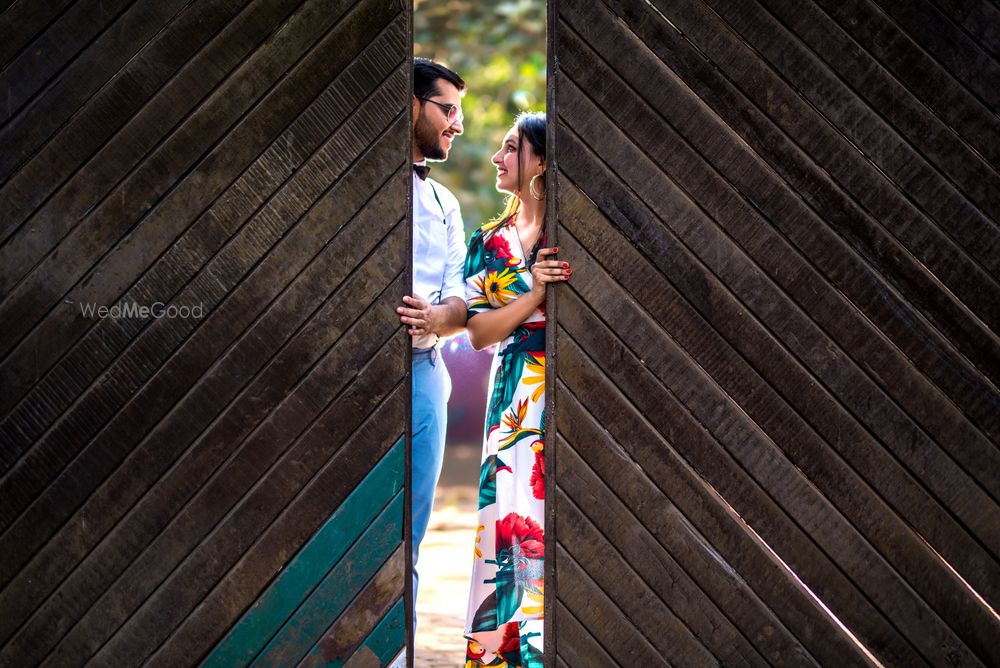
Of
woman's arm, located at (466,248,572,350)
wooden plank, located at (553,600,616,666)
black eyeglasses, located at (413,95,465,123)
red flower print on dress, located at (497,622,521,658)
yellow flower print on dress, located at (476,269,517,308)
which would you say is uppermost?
black eyeglasses, located at (413,95,465,123)

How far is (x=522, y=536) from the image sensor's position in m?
3.25

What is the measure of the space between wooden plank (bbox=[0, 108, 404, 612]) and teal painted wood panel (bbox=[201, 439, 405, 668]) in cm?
42

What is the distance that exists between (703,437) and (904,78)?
44.8 inches

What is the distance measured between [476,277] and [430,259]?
23 centimetres

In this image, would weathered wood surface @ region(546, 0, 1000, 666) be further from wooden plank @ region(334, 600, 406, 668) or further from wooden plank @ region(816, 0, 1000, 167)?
wooden plank @ region(334, 600, 406, 668)

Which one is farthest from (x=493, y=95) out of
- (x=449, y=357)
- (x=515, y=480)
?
(x=515, y=480)

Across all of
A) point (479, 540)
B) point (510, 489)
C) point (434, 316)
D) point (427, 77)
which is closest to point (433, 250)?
point (434, 316)

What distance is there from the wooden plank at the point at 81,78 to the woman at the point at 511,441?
117 cm

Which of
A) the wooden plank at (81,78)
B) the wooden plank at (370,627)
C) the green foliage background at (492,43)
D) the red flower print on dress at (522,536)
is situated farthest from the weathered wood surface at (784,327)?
the green foliage background at (492,43)

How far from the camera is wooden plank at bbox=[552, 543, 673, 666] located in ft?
9.57

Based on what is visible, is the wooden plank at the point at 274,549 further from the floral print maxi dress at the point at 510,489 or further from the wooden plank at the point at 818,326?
the wooden plank at the point at 818,326

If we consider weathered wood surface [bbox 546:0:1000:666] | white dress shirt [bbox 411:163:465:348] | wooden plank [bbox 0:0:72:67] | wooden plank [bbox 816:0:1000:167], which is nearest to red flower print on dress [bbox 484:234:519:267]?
white dress shirt [bbox 411:163:465:348]

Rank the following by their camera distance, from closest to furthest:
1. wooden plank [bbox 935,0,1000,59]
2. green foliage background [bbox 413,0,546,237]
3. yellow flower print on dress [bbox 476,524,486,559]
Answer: wooden plank [bbox 935,0,1000,59], yellow flower print on dress [bbox 476,524,486,559], green foliage background [bbox 413,0,546,237]
